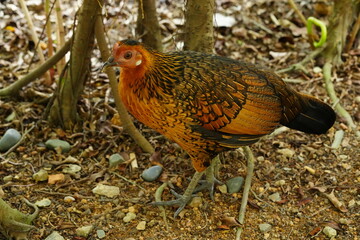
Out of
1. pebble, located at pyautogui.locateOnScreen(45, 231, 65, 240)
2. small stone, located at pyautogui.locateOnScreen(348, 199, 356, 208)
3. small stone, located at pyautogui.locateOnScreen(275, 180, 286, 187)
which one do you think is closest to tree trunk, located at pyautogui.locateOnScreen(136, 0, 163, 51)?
small stone, located at pyautogui.locateOnScreen(275, 180, 286, 187)

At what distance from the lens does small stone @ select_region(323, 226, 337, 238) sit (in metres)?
3.36

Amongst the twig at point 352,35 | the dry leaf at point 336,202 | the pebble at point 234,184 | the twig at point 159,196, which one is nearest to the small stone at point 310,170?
the dry leaf at point 336,202

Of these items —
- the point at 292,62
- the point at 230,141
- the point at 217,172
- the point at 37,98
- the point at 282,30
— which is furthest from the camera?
the point at 282,30

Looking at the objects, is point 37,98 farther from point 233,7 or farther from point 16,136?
point 233,7

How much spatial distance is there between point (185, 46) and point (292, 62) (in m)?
2.08

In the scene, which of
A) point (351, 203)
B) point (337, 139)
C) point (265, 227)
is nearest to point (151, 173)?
point (265, 227)

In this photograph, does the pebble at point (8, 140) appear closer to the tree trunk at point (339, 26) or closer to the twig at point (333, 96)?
the twig at point (333, 96)

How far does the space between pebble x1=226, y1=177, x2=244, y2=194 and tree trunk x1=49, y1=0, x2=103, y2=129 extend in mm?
1743

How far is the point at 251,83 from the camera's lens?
132 inches

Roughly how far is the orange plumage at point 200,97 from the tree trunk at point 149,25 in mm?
1106

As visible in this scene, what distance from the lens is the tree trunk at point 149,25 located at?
440 cm

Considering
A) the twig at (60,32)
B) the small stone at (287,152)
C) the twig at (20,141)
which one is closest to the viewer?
the twig at (20,141)

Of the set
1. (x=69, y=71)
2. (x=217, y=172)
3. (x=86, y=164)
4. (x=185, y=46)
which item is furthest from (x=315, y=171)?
(x=69, y=71)

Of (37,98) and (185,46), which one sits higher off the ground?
(185,46)
